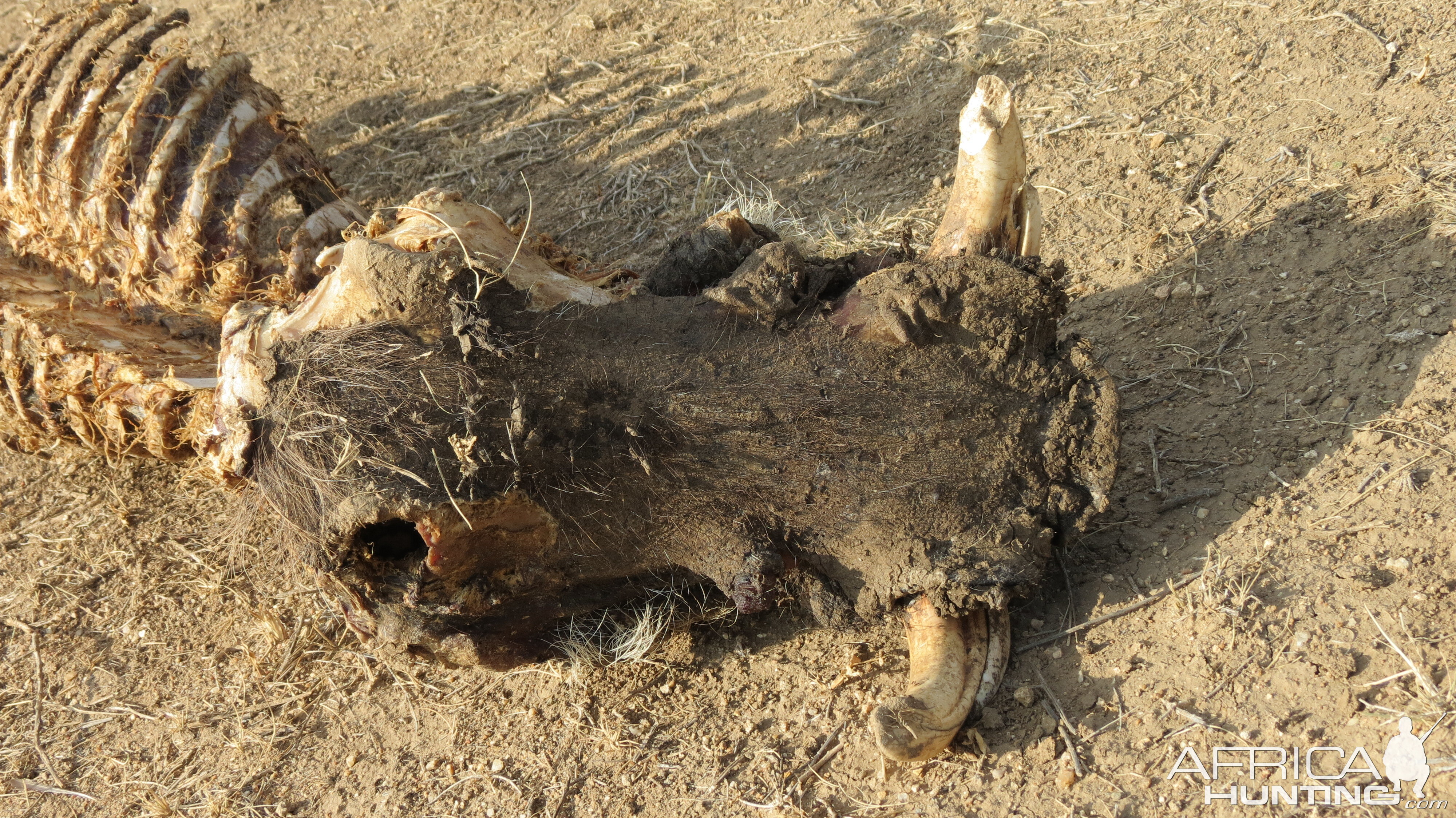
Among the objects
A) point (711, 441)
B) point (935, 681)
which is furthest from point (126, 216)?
point (935, 681)

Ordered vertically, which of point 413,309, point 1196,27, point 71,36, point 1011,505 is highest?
point 71,36

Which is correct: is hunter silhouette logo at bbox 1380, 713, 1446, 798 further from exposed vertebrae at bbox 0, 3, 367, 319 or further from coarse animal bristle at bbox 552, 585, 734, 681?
exposed vertebrae at bbox 0, 3, 367, 319

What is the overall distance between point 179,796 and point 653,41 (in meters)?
4.40

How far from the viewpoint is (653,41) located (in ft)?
18.0

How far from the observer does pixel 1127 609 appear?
2430 mm

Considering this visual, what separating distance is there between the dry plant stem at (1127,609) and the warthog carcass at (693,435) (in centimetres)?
15

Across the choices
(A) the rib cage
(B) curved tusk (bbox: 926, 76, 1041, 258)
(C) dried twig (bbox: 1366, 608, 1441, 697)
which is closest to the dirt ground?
(C) dried twig (bbox: 1366, 608, 1441, 697)

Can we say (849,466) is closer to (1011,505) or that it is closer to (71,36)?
(1011,505)

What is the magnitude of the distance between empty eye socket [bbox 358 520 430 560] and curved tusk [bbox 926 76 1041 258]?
1.58 m

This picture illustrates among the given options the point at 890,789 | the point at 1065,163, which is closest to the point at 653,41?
the point at 1065,163

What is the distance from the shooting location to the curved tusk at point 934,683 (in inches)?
83.4

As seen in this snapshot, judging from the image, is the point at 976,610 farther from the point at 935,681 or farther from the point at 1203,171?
the point at 1203,171

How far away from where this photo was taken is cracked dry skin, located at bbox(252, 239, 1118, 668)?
7.47 feet

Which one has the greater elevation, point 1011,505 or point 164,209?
point 164,209
